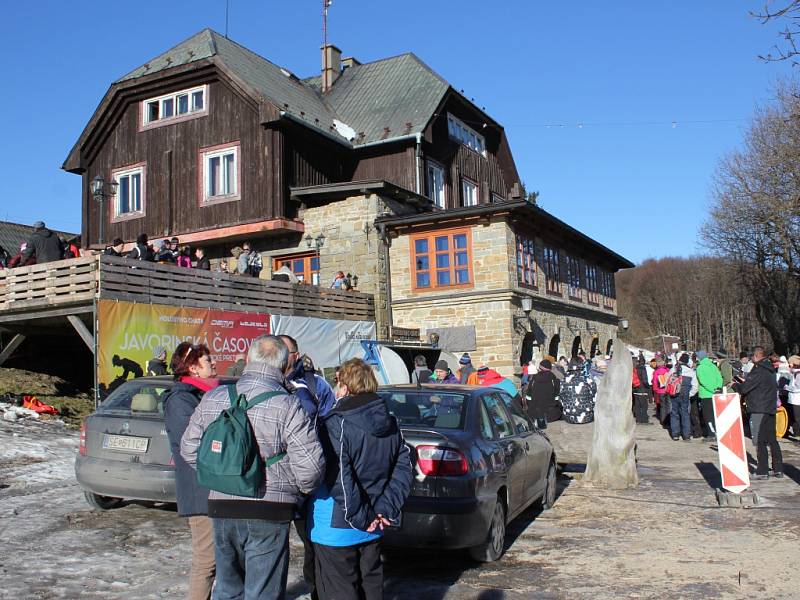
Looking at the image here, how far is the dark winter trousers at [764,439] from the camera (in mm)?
10688

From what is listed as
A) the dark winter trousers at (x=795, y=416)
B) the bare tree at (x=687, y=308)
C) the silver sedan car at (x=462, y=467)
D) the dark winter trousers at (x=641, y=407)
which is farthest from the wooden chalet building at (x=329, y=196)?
the bare tree at (x=687, y=308)

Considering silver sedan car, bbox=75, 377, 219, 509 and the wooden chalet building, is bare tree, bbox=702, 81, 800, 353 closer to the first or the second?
the wooden chalet building

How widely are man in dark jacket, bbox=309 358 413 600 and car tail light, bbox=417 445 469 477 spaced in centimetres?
195

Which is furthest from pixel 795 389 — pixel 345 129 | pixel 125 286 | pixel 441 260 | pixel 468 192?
pixel 345 129

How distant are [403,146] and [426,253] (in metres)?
4.13

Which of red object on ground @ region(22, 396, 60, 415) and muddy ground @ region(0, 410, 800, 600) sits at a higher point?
red object on ground @ region(22, 396, 60, 415)

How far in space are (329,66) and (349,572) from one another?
28301mm

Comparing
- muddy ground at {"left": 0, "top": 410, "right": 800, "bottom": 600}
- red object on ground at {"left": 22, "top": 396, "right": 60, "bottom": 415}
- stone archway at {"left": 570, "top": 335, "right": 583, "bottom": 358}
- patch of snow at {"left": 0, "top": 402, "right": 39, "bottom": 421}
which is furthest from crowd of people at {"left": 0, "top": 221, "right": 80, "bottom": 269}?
stone archway at {"left": 570, "top": 335, "right": 583, "bottom": 358}

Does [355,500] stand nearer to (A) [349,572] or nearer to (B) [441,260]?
(A) [349,572]

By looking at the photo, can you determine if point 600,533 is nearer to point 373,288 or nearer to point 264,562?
point 264,562

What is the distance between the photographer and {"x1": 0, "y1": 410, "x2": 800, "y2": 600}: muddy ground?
5.56 metres

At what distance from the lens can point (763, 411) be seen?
35.0 feet

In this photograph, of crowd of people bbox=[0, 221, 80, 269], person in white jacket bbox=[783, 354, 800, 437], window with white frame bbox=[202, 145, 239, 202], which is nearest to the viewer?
person in white jacket bbox=[783, 354, 800, 437]

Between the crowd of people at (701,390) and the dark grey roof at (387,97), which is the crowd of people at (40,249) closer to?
the dark grey roof at (387,97)
